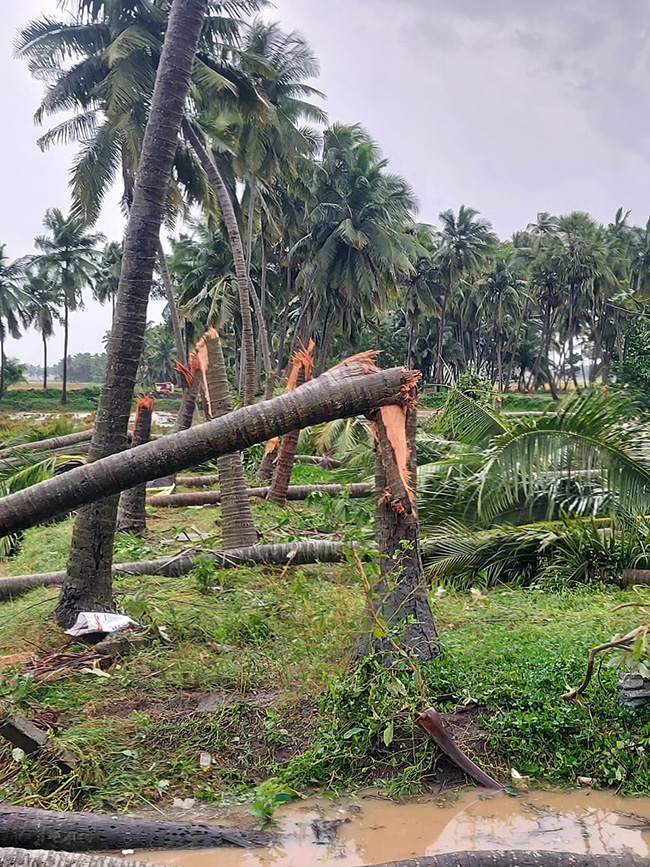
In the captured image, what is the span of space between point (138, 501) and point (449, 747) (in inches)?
267

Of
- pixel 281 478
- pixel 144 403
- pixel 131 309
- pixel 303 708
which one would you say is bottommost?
pixel 303 708

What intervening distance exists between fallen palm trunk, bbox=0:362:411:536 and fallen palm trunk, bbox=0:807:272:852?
4.77 feet

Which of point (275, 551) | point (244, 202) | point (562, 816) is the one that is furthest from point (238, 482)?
point (244, 202)

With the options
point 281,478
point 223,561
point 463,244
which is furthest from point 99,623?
point 463,244

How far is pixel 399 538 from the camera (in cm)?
444

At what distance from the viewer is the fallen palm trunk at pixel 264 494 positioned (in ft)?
37.4

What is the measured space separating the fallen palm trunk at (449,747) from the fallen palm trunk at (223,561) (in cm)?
332

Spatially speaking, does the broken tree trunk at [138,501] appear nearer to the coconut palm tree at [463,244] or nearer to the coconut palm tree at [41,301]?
the coconut palm tree at [463,244]

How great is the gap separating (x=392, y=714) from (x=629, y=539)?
163 inches

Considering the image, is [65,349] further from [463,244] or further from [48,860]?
[48,860]

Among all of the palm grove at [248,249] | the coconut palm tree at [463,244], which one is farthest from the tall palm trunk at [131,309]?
the coconut palm tree at [463,244]

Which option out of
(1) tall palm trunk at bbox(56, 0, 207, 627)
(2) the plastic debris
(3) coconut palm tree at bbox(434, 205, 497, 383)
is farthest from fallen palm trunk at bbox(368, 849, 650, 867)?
(3) coconut palm tree at bbox(434, 205, 497, 383)

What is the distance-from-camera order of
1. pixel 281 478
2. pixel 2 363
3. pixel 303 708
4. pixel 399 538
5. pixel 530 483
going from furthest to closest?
pixel 2 363 < pixel 281 478 < pixel 530 483 < pixel 399 538 < pixel 303 708

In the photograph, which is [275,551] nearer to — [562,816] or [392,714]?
[392,714]
